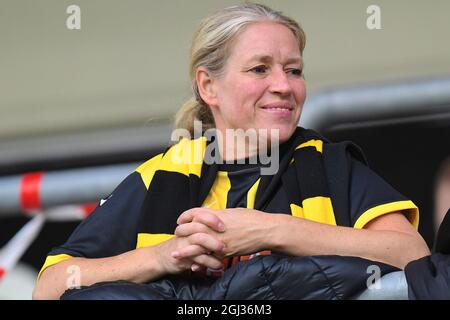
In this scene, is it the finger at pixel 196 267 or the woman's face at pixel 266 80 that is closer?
the finger at pixel 196 267

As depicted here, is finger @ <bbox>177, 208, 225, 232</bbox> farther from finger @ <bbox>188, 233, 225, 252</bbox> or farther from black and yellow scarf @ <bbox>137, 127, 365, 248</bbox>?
black and yellow scarf @ <bbox>137, 127, 365, 248</bbox>

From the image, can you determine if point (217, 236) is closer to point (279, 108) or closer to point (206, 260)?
point (206, 260)

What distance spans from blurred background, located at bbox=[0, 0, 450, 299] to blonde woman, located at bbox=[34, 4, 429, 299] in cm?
84

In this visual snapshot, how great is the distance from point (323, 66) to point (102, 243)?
1144 mm

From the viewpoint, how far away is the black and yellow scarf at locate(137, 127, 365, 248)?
1.60 m

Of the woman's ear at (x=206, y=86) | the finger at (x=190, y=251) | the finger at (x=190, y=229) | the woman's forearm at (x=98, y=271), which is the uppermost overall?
the woman's ear at (x=206, y=86)

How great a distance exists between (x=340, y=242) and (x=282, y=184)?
0.72 ft

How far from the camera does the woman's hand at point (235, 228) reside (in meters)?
1.46

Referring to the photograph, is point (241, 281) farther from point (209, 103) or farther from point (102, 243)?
point (209, 103)

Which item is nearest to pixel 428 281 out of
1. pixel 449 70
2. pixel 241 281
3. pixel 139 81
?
pixel 241 281

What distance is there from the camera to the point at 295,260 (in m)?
1.32

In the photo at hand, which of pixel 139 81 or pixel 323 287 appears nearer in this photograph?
pixel 323 287

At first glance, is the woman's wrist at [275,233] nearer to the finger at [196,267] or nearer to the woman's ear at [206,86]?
the finger at [196,267]

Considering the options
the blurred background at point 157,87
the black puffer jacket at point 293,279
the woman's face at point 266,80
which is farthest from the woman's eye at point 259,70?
the blurred background at point 157,87
